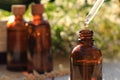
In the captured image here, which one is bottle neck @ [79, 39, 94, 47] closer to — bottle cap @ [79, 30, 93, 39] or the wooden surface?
bottle cap @ [79, 30, 93, 39]

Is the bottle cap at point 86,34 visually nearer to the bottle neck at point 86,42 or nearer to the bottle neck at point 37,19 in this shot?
the bottle neck at point 86,42

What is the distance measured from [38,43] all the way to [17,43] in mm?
93

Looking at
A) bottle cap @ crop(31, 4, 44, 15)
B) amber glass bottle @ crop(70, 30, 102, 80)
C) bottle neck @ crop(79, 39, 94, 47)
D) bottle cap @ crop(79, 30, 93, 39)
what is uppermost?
bottle cap @ crop(31, 4, 44, 15)

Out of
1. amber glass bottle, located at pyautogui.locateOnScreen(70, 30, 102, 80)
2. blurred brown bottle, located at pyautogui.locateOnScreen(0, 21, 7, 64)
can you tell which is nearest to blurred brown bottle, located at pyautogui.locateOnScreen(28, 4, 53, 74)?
blurred brown bottle, located at pyautogui.locateOnScreen(0, 21, 7, 64)

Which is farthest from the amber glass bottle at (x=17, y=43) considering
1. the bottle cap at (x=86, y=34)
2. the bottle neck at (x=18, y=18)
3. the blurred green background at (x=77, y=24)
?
the bottle cap at (x=86, y=34)

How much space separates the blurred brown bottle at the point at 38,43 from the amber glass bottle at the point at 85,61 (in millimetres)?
326

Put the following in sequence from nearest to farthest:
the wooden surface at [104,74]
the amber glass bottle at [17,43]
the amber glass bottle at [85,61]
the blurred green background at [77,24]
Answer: the amber glass bottle at [85,61]
the wooden surface at [104,74]
the amber glass bottle at [17,43]
the blurred green background at [77,24]

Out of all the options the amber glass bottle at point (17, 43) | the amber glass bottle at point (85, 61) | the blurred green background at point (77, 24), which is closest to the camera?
the amber glass bottle at point (85, 61)

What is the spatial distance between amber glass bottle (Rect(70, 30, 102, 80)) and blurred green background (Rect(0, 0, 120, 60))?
458 mm

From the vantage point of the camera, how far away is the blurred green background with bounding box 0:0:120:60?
1322mm

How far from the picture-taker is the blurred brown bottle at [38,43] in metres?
1.14

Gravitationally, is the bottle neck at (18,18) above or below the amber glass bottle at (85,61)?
above

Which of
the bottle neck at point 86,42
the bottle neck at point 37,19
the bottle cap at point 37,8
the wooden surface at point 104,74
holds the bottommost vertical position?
the wooden surface at point 104,74

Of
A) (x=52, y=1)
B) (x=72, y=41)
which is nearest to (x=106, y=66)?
(x=72, y=41)
